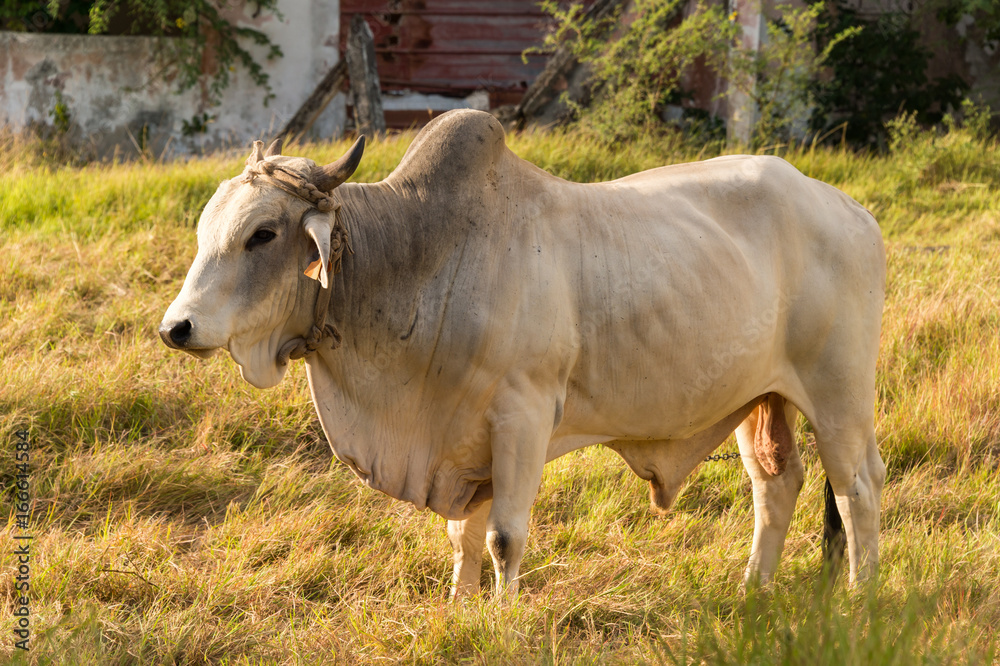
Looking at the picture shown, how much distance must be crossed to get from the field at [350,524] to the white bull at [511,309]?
385 mm

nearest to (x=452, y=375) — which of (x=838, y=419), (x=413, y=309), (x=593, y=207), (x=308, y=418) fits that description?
(x=413, y=309)

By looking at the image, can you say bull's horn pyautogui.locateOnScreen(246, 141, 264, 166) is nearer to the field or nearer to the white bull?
the white bull

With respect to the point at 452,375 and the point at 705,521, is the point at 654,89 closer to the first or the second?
the point at 705,521

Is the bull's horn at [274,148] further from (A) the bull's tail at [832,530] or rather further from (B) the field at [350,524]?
(A) the bull's tail at [832,530]

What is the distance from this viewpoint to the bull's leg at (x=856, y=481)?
3320mm

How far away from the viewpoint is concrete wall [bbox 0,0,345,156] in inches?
368

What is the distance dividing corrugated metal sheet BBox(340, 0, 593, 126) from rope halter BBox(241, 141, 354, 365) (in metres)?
8.53

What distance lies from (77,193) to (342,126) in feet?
14.2

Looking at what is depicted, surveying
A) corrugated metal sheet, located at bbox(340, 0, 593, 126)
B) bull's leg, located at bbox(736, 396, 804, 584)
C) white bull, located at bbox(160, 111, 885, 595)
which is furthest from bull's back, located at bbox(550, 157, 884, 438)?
corrugated metal sheet, located at bbox(340, 0, 593, 126)

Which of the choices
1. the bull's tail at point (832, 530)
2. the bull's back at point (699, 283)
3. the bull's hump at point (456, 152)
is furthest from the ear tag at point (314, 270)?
the bull's tail at point (832, 530)

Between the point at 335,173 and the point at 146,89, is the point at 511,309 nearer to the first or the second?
the point at 335,173

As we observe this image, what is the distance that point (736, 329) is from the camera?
3025mm

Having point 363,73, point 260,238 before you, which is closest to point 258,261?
point 260,238

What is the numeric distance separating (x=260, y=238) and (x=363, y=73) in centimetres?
676
